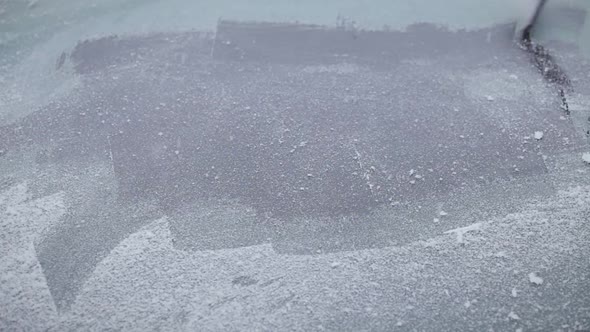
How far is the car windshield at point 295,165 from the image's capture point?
105 inches

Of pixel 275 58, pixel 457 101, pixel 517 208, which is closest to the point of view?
pixel 517 208

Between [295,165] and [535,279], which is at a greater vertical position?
[295,165]

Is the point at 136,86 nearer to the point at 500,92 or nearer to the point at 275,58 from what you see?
the point at 275,58

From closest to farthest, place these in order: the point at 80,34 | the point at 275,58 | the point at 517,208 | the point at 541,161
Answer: the point at 517,208 → the point at 541,161 → the point at 275,58 → the point at 80,34

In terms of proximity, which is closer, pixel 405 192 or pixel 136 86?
pixel 405 192

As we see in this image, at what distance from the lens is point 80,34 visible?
4723mm

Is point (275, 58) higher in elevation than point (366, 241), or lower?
higher

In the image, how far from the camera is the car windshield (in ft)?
8.76

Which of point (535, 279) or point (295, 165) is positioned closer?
point (535, 279)

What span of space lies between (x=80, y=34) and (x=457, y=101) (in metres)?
4.30

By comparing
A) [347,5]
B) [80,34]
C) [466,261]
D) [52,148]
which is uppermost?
[347,5]

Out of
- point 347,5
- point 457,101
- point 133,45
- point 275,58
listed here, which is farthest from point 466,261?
point 133,45

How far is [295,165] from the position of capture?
135 inches

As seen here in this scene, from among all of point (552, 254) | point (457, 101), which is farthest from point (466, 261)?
point (457, 101)
